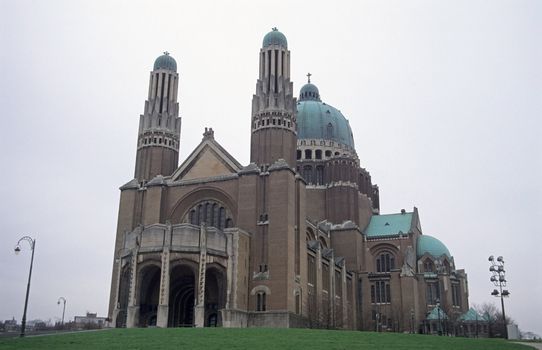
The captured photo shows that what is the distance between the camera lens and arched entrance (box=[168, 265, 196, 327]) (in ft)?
180

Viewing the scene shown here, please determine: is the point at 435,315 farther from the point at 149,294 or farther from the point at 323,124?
the point at 149,294

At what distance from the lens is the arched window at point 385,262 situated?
8288cm

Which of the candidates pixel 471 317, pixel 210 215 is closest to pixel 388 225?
pixel 471 317

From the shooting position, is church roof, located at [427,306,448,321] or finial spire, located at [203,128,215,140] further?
church roof, located at [427,306,448,321]

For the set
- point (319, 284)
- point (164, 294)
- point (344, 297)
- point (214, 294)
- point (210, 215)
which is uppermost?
point (210, 215)

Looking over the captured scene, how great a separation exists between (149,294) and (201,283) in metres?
6.28

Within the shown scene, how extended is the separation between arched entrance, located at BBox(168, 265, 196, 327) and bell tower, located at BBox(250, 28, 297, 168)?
13225 millimetres

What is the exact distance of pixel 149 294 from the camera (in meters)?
54.5

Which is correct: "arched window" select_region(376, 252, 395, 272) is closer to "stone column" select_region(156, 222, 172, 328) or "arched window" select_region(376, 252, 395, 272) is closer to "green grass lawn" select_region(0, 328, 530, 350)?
"stone column" select_region(156, 222, 172, 328)

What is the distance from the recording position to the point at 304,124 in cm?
9288

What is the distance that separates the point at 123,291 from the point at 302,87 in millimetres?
57874


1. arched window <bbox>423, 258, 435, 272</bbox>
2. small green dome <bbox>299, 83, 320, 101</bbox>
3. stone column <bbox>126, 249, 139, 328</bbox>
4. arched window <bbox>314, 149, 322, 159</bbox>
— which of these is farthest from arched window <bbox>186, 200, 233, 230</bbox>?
small green dome <bbox>299, 83, 320, 101</bbox>

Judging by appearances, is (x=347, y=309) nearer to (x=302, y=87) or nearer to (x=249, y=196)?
(x=249, y=196)

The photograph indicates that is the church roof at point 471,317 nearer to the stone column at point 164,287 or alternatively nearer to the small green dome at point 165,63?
the stone column at point 164,287
